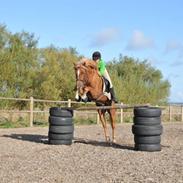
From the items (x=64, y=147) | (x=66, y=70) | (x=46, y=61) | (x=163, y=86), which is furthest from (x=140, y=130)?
(x=163, y=86)

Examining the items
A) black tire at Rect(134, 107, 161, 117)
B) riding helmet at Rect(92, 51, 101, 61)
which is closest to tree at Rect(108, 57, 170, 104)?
riding helmet at Rect(92, 51, 101, 61)

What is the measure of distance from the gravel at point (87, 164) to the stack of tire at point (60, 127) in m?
0.32

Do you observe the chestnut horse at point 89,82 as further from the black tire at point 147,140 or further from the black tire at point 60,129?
the black tire at point 147,140

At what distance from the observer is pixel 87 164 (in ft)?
32.8

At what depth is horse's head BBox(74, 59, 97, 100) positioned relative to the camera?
13.4 m

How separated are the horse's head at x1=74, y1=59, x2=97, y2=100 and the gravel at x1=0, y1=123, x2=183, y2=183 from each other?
156cm

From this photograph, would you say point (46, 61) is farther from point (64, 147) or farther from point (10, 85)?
point (64, 147)

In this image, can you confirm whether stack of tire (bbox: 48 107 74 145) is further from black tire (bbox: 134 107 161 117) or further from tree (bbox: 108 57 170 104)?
tree (bbox: 108 57 170 104)

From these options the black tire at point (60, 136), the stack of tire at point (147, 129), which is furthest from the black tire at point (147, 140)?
the black tire at point (60, 136)

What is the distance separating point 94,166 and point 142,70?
1911 inches

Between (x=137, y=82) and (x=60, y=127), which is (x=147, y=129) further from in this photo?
(x=137, y=82)

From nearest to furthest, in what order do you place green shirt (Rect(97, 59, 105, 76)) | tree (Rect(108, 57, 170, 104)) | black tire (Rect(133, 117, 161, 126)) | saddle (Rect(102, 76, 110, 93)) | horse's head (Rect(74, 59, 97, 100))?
black tire (Rect(133, 117, 161, 126)) → horse's head (Rect(74, 59, 97, 100)) → saddle (Rect(102, 76, 110, 93)) → green shirt (Rect(97, 59, 105, 76)) → tree (Rect(108, 57, 170, 104))

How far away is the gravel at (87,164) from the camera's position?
27.4 feet

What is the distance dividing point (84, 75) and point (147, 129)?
2387 millimetres
